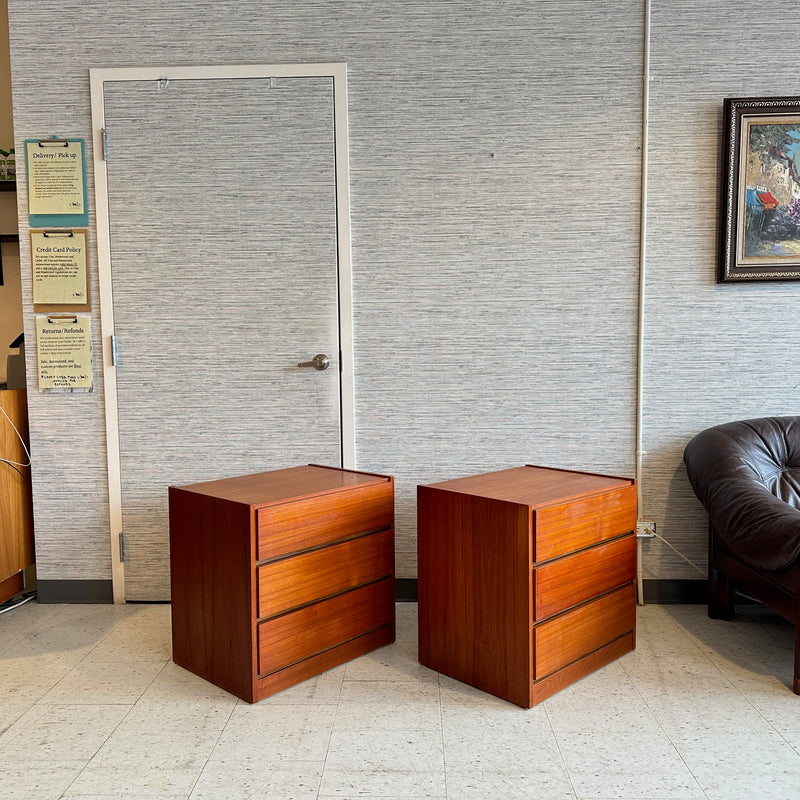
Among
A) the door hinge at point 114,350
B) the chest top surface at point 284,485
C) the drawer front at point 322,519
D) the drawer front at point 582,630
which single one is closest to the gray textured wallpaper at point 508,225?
the door hinge at point 114,350

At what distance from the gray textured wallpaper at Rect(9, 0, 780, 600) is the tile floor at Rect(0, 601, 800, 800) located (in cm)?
67

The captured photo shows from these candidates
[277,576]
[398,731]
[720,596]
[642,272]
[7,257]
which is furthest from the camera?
[7,257]

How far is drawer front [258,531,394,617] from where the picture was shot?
2.15m

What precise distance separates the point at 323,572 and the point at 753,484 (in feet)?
4.98

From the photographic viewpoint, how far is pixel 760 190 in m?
2.80

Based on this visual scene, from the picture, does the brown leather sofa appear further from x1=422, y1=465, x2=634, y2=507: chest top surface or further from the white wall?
the white wall

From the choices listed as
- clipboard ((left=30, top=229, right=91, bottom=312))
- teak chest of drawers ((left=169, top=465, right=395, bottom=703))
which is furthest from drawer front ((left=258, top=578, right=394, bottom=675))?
clipboard ((left=30, top=229, right=91, bottom=312))

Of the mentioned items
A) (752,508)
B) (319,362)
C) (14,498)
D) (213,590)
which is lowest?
(213,590)

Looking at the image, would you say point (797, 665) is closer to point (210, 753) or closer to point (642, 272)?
point (642, 272)

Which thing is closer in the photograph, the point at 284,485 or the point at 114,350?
the point at 284,485

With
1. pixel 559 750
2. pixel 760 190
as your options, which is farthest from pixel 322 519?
pixel 760 190

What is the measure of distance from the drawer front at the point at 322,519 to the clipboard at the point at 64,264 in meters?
1.42

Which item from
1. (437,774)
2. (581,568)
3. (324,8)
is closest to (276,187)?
(324,8)

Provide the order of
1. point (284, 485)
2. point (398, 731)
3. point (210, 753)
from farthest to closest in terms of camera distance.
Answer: point (284, 485) < point (398, 731) < point (210, 753)
